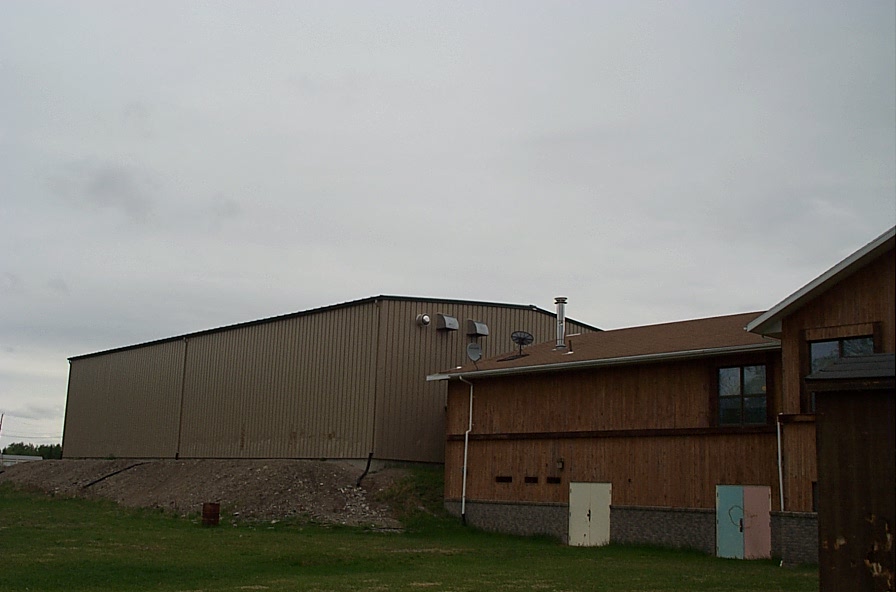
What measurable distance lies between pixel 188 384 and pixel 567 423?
935 inches

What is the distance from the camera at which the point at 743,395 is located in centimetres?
2488

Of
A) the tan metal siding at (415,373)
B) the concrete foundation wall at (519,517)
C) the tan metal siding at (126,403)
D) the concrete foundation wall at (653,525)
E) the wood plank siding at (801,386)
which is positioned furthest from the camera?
the tan metal siding at (126,403)

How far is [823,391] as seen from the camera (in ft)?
25.7

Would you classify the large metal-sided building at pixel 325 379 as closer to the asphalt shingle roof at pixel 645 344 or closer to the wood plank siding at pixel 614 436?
the wood plank siding at pixel 614 436

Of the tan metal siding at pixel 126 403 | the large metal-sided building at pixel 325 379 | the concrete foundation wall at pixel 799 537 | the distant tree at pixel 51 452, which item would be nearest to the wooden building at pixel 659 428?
the concrete foundation wall at pixel 799 537

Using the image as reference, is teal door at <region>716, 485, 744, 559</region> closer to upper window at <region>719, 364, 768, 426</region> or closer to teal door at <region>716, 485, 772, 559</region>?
teal door at <region>716, 485, 772, 559</region>

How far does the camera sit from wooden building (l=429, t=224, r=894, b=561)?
2144 centimetres

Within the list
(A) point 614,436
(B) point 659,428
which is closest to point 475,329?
(A) point 614,436

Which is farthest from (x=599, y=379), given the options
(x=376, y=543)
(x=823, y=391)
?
(x=823, y=391)

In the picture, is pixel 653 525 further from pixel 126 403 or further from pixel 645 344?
pixel 126 403

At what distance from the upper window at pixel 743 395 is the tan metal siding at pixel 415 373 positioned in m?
14.3

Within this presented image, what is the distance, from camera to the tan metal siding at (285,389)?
37.6 meters

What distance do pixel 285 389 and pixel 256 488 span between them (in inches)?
Answer: 279

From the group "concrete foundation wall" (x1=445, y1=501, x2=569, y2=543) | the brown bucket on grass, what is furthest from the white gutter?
the brown bucket on grass
